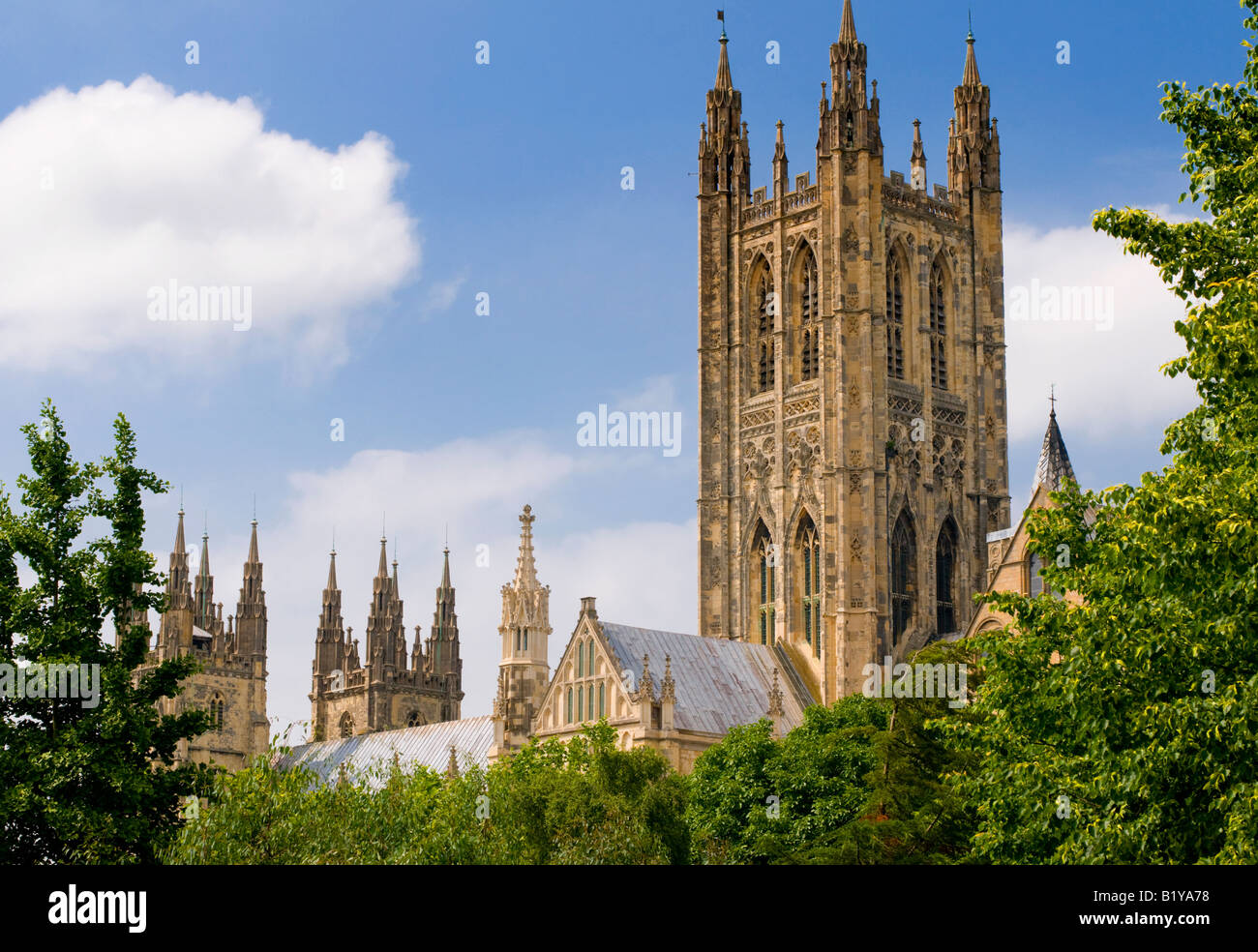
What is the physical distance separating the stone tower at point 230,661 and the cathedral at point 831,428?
37111 millimetres

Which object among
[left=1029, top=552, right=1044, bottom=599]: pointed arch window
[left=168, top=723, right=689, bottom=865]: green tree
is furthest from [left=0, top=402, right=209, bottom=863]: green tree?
[left=1029, top=552, right=1044, bottom=599]: pointed arch window

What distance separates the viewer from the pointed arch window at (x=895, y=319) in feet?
265

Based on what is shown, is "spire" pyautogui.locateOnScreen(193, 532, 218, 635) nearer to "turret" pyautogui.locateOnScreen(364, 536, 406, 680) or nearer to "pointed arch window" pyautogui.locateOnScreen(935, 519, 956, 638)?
"turret" pyautogui.locateOnScreen(364, 536, 406, 680)

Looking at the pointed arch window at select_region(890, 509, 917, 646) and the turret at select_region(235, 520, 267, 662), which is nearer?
the pointed arch window at select_region(890, 509, 917, 646)

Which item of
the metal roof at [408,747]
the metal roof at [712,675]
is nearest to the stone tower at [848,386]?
the metal roof at [712,675]

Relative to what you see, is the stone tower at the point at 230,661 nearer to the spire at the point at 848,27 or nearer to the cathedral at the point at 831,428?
the cathedral at the point at 831,428

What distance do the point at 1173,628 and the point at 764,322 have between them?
59512 millimetres

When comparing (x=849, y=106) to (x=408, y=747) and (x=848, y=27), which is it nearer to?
(x=848, y=27)

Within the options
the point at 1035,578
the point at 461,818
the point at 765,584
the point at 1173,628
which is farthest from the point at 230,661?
the point at 1173,628

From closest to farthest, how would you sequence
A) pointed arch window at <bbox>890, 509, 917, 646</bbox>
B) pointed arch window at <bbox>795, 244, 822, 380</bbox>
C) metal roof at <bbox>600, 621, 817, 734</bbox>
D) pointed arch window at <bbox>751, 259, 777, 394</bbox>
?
metal roof at <bbox>600, 621, 817, 734</bbox>
pointed arch window at <bbox>890, 509, 917, 646</bbox>
pointed arch window at <bbox>795, 244, 822, 380</bbox>
pointed arch window at <bbox>751, 259, 777, 394</bbox>

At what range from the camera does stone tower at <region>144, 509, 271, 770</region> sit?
4385 inches

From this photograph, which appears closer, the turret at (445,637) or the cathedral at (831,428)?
the cathedral at (831,428)

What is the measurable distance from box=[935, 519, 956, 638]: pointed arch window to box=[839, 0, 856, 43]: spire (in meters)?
20.3
